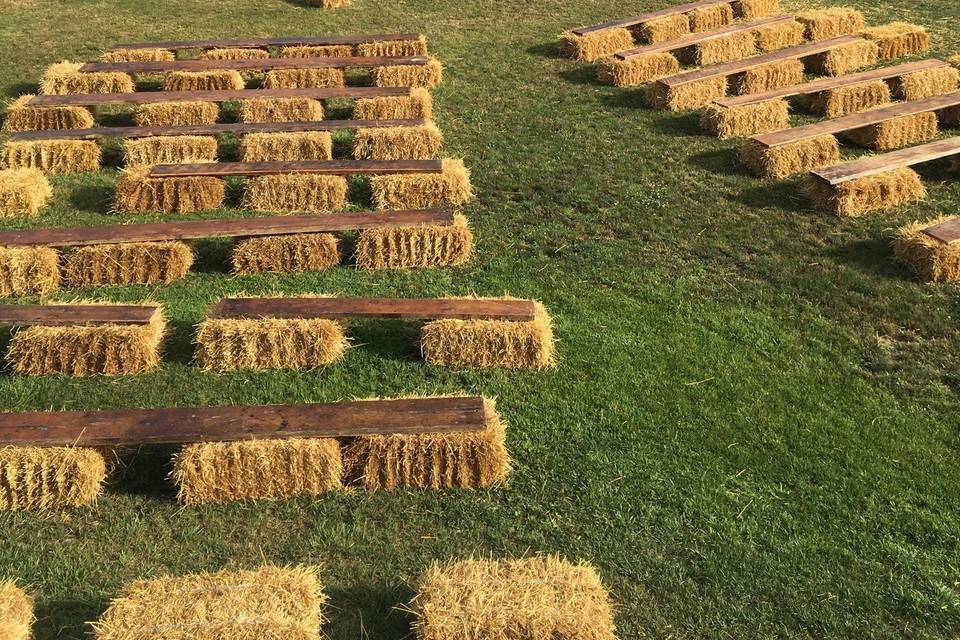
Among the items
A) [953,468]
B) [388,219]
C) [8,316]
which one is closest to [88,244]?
[8,316]

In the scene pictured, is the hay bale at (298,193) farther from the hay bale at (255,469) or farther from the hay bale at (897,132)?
the hay bale at (897,132)

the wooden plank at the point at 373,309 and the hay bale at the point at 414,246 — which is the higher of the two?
the hay bale at the point at 414,246

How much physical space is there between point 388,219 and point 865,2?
17.1 metres

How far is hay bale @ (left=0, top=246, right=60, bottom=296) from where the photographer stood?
1048 cm

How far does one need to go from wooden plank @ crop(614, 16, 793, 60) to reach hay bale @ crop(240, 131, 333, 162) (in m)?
7.06

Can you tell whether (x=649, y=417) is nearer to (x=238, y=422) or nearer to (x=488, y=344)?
(x=488, y=344)

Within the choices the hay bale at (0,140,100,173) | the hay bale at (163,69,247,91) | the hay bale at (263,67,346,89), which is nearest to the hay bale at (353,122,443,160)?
the hay bale at (263,67,346,89)

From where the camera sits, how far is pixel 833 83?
49.8 ft

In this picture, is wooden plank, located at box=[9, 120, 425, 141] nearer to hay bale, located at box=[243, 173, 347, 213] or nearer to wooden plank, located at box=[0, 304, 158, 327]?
hay bale, located at box=[243, 173, 347, 213]

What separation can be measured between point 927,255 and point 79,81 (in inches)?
625

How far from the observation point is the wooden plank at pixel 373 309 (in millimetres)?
9336

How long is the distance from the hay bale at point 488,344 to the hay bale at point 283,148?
5748mm

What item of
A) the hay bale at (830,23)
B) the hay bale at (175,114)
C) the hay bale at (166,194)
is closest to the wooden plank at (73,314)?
the hay bale at (166,194)

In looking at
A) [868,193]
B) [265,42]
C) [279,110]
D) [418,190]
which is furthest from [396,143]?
[868,193]
